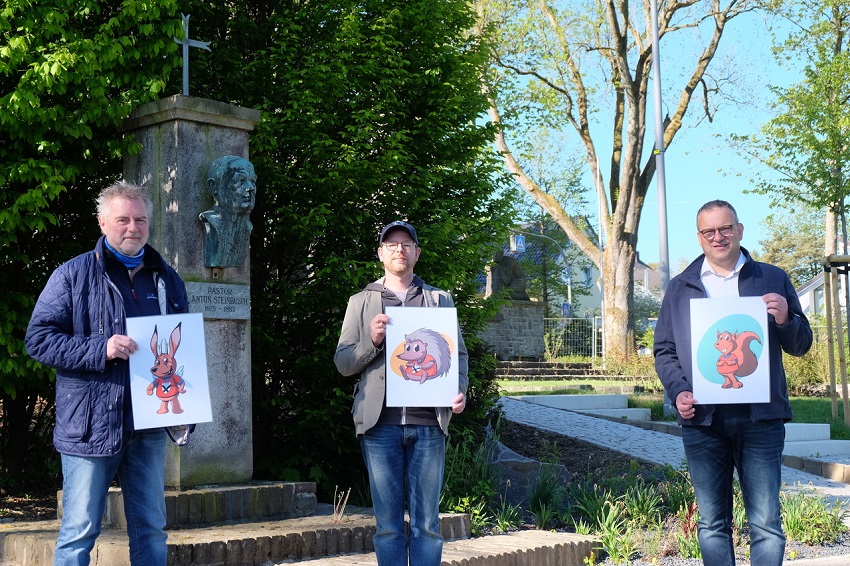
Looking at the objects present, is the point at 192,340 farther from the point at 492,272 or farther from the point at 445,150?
the point at 492,272

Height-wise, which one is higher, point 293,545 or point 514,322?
point 514,322

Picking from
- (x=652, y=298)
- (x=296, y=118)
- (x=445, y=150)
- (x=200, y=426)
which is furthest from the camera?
(x=652, y=298)

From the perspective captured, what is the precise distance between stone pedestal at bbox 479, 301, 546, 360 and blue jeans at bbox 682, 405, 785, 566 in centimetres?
1968

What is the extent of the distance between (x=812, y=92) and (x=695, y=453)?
2225cm

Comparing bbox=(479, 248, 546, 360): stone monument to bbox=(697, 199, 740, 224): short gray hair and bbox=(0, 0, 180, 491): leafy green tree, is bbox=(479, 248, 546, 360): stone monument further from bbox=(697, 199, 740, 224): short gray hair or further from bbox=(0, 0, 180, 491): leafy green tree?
bbox=(697, 199, 740, 224): short gray hair

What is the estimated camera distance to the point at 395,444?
4543 millimetres

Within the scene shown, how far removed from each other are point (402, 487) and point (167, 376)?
4.08 ft

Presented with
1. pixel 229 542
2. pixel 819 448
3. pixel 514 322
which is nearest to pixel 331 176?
pixel 229 542

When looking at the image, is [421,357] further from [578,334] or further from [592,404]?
[578,334]

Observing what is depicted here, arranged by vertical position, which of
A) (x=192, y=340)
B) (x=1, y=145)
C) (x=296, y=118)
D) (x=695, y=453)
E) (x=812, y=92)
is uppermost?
(x=812, y=92)

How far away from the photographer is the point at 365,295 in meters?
4.74

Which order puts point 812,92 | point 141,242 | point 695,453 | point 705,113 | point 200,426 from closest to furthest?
point 141,242, point 695,453, point 200,426, point 812,92, point 705,113

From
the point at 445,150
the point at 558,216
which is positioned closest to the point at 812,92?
the point at 558,216

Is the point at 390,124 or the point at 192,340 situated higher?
the point at 390,124
